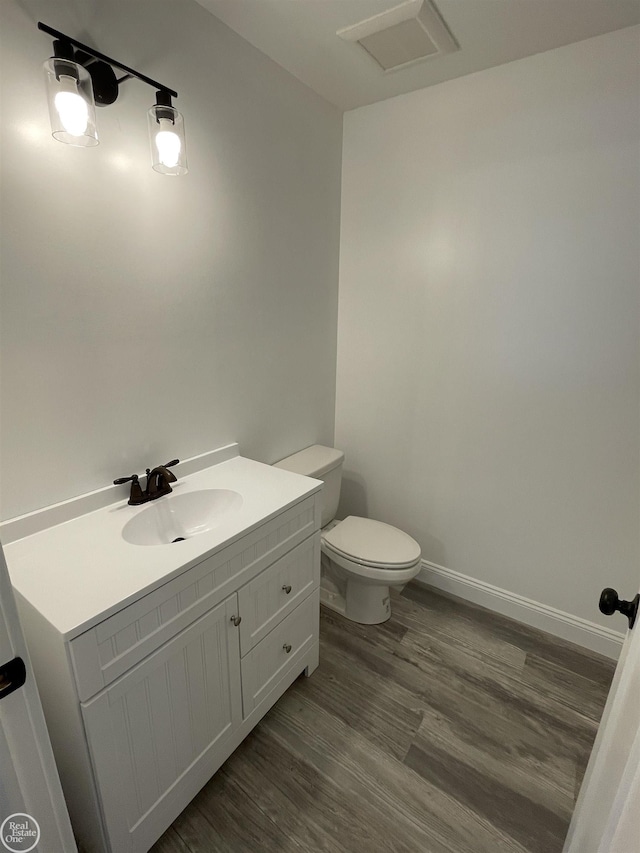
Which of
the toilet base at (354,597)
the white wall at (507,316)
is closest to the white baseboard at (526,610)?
→ the white wall at (507,316)

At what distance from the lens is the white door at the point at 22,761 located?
2.13 feet

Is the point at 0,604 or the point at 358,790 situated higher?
the point at 0,604

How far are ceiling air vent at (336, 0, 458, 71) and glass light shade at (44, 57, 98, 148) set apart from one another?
971mm

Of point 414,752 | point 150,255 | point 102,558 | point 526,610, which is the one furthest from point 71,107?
point 526,610

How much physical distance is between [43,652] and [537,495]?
1.89 metres

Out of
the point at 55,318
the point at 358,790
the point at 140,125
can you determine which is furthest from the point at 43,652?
the point at 140,125

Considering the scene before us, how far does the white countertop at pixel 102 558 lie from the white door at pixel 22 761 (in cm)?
17

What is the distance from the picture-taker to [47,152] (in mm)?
1118

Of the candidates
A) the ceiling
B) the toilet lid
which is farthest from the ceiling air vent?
the toilet lid

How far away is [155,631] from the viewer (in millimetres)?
1040

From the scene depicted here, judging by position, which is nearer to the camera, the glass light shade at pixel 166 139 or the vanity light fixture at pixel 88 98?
the vanity light fixture at pixel 88 98

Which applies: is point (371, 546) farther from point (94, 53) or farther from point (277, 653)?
point (94, 53)

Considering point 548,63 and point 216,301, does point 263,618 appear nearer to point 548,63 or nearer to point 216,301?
point 216,301

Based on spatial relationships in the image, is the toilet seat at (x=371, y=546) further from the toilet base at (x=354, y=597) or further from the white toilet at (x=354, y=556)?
the toilet base at (x=354, y=597)
